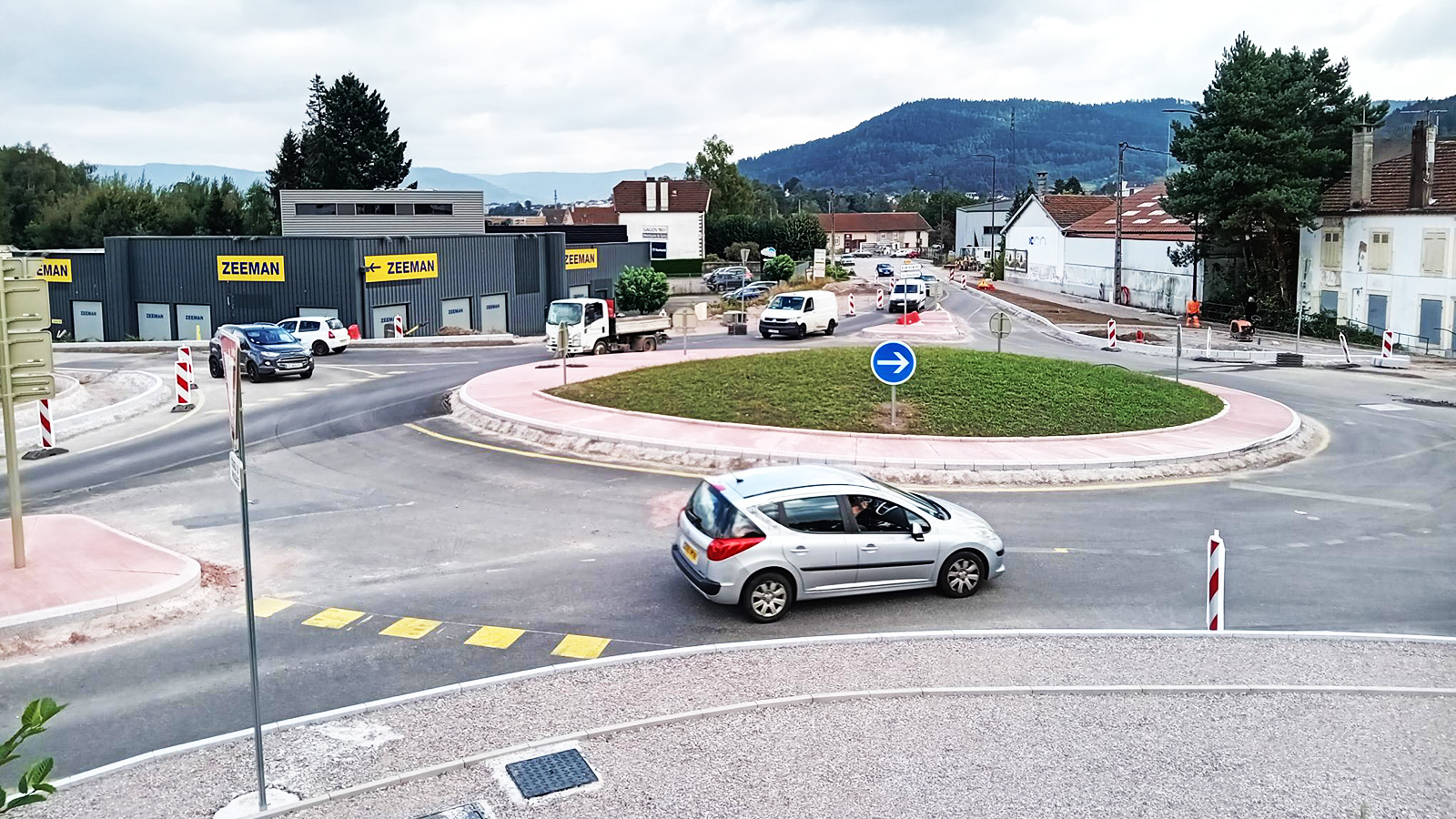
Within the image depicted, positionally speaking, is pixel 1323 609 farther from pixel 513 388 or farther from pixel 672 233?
pixel 672 233

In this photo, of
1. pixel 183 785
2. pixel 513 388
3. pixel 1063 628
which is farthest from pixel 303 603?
pixel 513 388

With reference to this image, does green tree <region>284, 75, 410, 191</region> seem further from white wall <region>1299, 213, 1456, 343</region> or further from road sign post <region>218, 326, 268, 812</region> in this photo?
road sign post <region>218, 326, 268, 812</region>

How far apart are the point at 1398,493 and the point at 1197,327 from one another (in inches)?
1429

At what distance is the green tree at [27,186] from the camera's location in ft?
291

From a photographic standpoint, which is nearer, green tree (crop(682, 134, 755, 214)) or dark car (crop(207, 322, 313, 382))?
dark car (crop(207, 322, 313, 382))

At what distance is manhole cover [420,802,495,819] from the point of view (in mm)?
7355

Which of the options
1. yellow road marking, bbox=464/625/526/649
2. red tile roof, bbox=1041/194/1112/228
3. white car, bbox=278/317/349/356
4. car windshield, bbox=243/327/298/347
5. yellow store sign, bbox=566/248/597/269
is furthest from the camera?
red tile roof, bbox=1041/194/1112/228

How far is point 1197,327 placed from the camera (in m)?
52.3

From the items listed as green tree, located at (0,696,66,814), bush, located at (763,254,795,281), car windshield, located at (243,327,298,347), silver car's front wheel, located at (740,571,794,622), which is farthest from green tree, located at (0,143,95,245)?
green tree, located at (0,696,66,814)

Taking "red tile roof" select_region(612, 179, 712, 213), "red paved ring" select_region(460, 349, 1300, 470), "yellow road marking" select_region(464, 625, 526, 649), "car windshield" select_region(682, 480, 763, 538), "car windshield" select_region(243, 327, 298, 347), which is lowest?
"yellow road marking" select_region(464, 625, 526, 649)

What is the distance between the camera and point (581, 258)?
62.3 metres

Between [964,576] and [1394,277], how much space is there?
42.1 m

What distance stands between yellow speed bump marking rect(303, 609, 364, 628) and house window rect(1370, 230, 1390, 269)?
4692cm

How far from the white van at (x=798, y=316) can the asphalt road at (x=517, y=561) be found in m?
22.1
